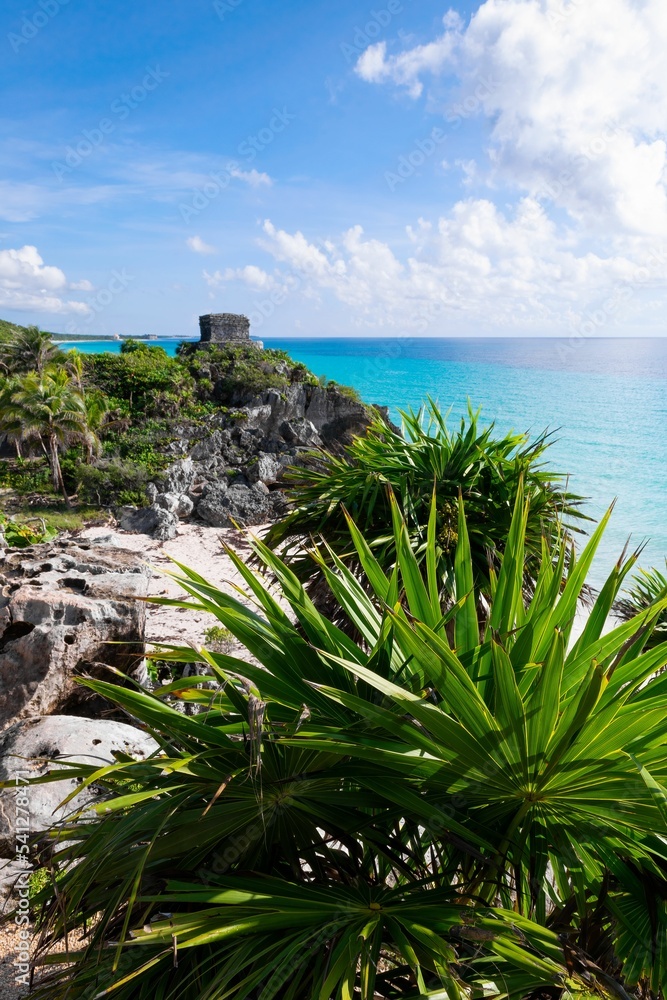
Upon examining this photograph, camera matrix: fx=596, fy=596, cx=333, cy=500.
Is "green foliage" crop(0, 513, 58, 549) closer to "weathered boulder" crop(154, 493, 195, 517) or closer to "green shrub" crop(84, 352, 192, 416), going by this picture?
"weathered boulder" crop(154, 493, 195, 517)

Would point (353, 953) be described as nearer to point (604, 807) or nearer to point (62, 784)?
point (604, 807)

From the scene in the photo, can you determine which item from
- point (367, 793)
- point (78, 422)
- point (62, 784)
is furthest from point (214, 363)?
point (367, 793)

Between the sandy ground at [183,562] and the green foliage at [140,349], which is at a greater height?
the green foliage at [140,349]

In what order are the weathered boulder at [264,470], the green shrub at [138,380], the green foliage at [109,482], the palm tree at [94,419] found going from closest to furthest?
the green foliage at [109,482] → the weathered boulder at [264,470] → the palm tree at [94,419] → the green shrub at [138,380]

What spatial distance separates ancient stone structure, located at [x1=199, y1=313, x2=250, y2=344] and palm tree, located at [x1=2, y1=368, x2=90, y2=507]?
56.9 feet

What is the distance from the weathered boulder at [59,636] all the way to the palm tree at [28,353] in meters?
31.9

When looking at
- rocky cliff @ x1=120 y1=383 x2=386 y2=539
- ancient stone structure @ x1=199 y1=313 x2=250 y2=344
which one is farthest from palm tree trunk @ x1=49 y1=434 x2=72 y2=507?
ancient stone structure @ x1=199 y1=313 x2=250 y2=344

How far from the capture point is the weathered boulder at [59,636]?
22.7 feet

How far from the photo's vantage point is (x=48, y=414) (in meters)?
25.0

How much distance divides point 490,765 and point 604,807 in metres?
0.36

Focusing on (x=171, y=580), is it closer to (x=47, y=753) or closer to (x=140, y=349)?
(x=47, y=753)

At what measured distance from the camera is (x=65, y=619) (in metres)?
7.30

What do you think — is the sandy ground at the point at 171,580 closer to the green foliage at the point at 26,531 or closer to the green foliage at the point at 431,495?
the green foliage at the point at 431,495

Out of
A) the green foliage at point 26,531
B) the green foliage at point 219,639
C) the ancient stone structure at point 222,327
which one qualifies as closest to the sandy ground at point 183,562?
the green foliage at point 219,639
